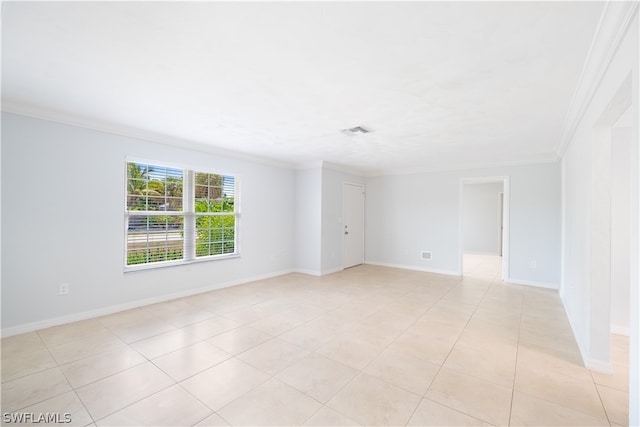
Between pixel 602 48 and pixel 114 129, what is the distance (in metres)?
4.72

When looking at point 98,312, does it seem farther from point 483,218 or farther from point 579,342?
point 483,218

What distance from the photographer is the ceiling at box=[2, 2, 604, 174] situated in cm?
154

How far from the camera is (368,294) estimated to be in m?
4.52

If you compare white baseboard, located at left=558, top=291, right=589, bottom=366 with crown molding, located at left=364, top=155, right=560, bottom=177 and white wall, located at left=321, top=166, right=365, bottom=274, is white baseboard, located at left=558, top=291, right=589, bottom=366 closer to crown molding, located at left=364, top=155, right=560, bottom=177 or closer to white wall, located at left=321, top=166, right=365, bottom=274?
crown molding, located at left=364, top=155, right=560, bottom=177

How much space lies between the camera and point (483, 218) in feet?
29.8

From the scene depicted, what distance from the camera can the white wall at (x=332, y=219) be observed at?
5891 millimetres

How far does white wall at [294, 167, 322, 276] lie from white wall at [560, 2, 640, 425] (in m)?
3.94

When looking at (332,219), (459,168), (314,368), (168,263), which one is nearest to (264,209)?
(332,219)

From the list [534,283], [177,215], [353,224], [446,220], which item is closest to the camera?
[177,215]

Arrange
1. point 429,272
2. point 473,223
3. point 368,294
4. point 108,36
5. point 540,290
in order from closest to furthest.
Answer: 1. point 108,36
2. point 368,294
3. point 540,290
4. point 429,272
5. point 473,223

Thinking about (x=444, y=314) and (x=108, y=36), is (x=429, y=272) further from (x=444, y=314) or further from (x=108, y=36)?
(x=108, y=36)

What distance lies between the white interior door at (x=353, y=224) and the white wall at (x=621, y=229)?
4380mm

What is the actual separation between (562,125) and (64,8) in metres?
4.75

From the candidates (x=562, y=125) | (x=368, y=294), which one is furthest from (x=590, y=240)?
(x=368, y=294)
